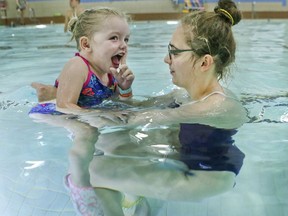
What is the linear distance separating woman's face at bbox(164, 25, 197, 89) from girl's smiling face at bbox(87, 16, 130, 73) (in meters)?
0.61

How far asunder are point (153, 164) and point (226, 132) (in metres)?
0.61

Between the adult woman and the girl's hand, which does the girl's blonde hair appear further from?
the adult woman

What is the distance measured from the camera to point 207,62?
2402 millimetres

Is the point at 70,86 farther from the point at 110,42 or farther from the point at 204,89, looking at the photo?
the point at 204,89

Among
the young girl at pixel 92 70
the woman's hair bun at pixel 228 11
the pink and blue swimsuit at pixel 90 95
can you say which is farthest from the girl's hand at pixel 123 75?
the woman's hair bun at pixel 228 11

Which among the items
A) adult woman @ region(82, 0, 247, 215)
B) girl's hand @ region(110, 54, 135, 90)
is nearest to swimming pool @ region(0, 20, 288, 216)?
adult woman @ region(82, 0, 247, 215)

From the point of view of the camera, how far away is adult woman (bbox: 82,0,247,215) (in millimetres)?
1792

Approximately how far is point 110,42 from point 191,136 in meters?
1.12

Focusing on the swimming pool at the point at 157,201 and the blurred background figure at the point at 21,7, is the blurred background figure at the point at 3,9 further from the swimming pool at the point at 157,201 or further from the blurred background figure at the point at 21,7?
the swimming pool at the point at 157,201

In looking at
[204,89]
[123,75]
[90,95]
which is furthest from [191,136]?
[90,95]

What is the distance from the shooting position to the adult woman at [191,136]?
1.79m

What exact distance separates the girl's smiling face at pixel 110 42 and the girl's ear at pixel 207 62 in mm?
794

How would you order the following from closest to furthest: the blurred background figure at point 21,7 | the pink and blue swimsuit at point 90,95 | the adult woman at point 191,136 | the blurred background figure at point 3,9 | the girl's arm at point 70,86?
the adult woman at point 191,136
the girl's arm at point 70,86
the pink and blue swimsuit at point 90,95
the blurred background figure at point 21,7
the blurred background figure at point 3,9

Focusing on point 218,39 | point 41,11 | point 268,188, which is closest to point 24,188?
point 268,188
